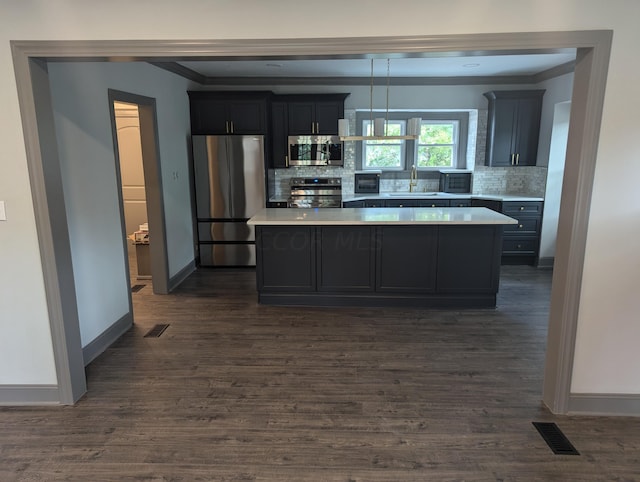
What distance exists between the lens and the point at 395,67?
18.6 feet

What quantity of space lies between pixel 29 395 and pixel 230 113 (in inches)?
167

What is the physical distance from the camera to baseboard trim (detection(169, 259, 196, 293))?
5193mm

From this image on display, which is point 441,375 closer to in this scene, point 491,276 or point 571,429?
point 571,429

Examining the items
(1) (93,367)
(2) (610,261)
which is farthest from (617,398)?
(1) (93,367)

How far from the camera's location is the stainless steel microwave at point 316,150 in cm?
626

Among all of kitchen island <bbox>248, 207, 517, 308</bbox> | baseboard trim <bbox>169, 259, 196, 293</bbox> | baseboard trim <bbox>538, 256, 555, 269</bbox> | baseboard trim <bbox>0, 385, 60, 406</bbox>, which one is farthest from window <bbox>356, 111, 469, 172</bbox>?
baseboard trim <bbox>0, 385, 60, 406</bbox>

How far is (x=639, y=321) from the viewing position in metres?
2.62

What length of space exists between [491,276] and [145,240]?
4104 mm

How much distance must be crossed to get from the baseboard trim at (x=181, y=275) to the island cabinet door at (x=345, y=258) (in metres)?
1.89

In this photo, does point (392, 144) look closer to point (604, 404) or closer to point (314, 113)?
point (314, 113)

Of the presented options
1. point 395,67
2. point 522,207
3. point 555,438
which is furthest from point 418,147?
point 555,438

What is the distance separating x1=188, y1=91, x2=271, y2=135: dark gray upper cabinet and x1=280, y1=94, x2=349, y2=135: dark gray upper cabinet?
1.42 ft

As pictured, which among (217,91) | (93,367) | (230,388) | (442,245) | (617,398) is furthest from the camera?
(217,91)

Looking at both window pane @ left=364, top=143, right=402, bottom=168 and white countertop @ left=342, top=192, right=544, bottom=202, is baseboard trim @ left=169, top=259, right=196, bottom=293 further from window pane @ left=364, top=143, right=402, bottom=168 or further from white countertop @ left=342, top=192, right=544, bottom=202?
window pane @ left=364, top=143, right=402, bottom=168
